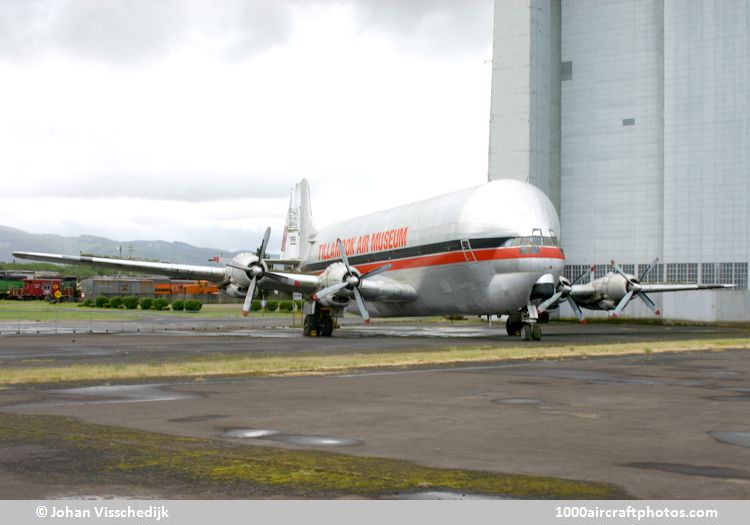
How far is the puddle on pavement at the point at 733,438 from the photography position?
10531 mm

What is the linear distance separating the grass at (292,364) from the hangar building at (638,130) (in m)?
42.5

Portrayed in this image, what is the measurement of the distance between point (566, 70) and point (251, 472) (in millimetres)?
76536

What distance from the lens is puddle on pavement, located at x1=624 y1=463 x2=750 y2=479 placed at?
334 inches

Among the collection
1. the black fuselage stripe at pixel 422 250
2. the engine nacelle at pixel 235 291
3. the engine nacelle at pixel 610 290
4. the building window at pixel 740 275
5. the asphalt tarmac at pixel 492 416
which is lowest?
the asphalt tarmac at pixel 492 416

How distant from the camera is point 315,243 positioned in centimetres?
5662

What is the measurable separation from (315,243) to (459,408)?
4301 cm

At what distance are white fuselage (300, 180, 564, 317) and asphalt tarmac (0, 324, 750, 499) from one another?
1513 centimetres

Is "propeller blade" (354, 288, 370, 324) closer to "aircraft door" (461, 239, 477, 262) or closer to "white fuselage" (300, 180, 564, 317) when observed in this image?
"white fuselage" (300, 180, 564, 317)

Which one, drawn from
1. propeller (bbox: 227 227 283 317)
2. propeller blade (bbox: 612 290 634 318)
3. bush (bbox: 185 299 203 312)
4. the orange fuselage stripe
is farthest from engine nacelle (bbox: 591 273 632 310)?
bush (bbox: 185 299 203 312)

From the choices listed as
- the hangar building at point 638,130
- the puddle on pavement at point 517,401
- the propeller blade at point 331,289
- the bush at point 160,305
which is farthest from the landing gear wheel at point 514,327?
the bush at point 160,305

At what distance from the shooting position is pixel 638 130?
7594 centimetres

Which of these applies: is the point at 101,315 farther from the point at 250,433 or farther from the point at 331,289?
the point at 250,433

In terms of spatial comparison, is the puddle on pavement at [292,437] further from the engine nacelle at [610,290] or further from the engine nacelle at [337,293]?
the engine nacelle at [610,290]
